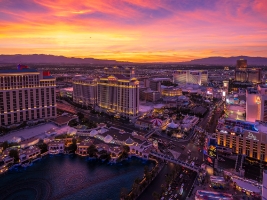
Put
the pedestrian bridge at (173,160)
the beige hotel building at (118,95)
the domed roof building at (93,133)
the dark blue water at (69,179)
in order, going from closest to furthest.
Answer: the dark blue water at (69,179) → the pedestrian bridge at (173,160) → the domed roof building at (93,133) → the beige hotel building at (118,95)

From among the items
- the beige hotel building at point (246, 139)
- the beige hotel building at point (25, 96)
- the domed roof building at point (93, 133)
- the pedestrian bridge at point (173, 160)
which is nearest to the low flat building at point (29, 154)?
the domed roof building at point (93, 133)

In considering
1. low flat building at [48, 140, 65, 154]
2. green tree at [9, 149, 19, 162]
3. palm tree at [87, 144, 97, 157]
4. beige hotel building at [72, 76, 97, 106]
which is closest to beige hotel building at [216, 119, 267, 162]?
palm tree at [87, 144, 97, 157]

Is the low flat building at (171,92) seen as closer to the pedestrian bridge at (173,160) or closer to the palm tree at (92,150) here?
the pedestrian bridge at (173,160)

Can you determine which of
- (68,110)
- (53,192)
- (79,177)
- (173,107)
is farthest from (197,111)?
(53,192)

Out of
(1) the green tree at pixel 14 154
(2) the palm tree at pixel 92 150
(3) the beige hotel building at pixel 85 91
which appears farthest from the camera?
(3) the beige hotel building at pixel 85 91

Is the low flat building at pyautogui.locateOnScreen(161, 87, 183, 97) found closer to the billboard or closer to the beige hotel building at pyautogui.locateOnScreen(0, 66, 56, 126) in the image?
the beige hotel building at pyautogui.locateOnScreen(0, 66, 56, 126)

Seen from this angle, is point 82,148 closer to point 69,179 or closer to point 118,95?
point 69,179

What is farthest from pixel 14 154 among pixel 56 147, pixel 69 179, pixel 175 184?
pixel 175 184
